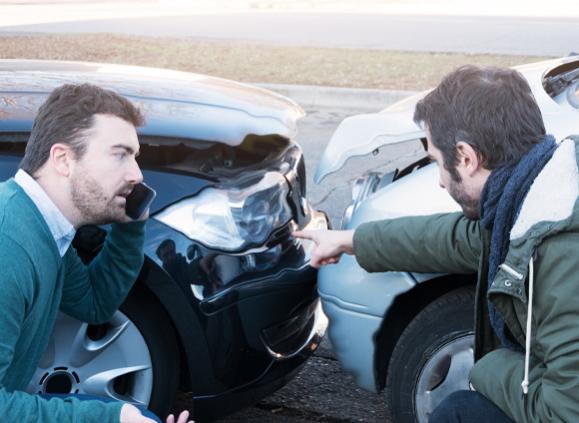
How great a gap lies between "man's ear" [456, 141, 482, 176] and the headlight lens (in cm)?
96

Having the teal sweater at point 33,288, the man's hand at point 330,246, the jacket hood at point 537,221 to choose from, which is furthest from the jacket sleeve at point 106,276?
the jacket hood at point 537,221

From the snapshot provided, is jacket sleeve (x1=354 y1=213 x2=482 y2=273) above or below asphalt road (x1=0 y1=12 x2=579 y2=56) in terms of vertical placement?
above

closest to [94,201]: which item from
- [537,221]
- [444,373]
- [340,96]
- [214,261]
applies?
[214,261]

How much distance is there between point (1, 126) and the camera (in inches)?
109

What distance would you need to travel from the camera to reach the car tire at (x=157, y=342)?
274cm

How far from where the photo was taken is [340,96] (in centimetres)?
923

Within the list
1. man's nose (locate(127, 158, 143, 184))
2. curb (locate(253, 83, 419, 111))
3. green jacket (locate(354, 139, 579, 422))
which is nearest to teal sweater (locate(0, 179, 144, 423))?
man's nose (locate(127, 158, 143, 184))

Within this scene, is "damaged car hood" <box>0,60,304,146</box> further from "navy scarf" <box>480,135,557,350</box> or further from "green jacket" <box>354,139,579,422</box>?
"green jacket" <box>354,139,579,422</box>

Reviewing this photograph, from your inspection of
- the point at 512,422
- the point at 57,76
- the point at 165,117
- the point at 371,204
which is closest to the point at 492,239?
the point at 512,422

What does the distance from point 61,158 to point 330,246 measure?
0.92m

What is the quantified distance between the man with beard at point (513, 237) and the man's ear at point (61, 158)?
85 centimetres

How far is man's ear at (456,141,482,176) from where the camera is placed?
2098 millimetres

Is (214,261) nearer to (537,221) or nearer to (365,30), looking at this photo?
(537,221)

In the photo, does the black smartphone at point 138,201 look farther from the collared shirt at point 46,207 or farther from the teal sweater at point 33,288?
the collared shirt at point 46,207
